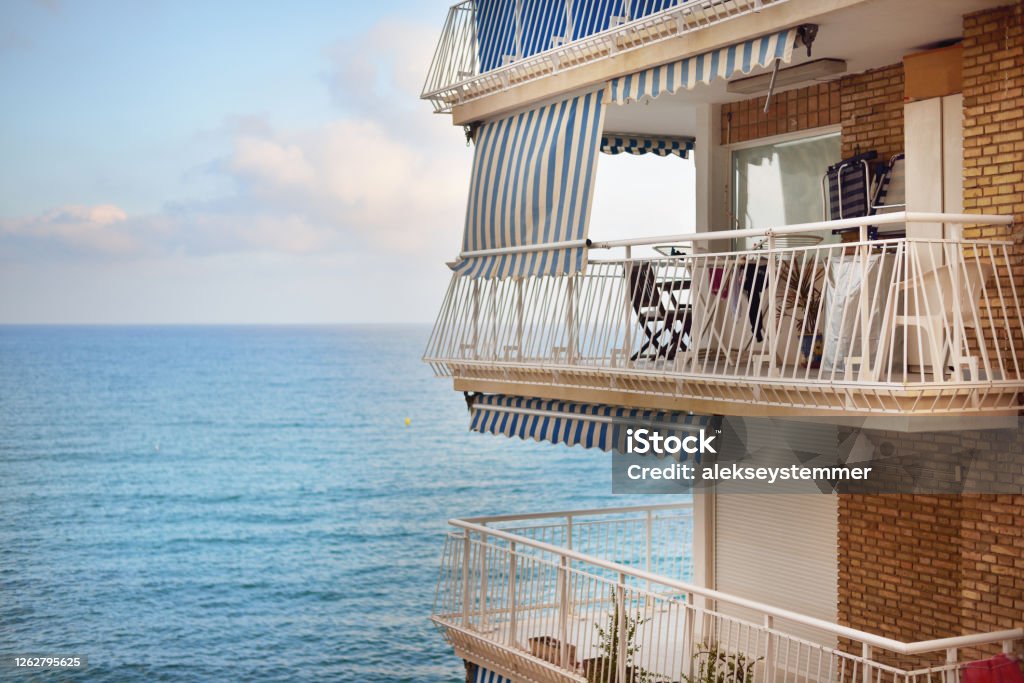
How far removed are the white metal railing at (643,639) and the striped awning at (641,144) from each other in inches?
174

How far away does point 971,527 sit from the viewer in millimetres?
8602

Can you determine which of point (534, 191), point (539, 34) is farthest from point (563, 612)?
point (539, 34)

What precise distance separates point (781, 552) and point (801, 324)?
9.48ft

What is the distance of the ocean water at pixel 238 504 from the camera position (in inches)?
1718

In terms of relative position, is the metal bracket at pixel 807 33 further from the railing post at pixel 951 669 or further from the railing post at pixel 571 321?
the railing post at pixel 951 669

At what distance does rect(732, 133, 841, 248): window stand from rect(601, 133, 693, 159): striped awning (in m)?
2.23

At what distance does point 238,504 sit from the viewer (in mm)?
68000

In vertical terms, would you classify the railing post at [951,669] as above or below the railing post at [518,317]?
below

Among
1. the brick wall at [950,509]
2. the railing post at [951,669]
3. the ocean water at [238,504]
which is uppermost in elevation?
the brick wall at [950,509]

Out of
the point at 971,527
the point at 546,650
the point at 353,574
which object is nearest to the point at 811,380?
the point at 971,527

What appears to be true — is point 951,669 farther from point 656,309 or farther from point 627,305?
point 656,309

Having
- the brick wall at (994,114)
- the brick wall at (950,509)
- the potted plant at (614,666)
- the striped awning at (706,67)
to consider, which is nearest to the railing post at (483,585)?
the potted plant at (614,666)

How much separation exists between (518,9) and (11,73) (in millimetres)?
90101

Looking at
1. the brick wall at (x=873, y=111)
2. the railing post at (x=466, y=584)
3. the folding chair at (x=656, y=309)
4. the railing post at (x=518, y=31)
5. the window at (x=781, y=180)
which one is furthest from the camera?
A: the railing post at (x=518, y=31)
